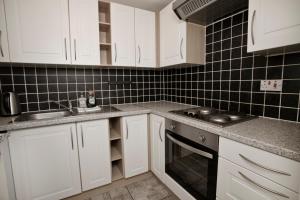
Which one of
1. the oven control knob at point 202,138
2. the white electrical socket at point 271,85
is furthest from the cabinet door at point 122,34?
the white electrical socket at point 271,85

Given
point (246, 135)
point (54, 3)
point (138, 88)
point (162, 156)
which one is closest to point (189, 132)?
point (246, 135)

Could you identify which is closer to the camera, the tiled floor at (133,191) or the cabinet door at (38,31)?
the cabinet door at (38,31)

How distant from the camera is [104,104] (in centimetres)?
204

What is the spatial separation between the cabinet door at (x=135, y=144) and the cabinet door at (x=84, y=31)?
0.77 meters

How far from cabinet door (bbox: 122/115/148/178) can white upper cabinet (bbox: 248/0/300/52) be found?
125 cm

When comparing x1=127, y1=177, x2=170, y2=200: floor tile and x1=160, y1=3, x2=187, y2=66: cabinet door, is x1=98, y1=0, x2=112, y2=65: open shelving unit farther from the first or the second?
x1=127, y1=177, x2=170, y2=200: floor tile

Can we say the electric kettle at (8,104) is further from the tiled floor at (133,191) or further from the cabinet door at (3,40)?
the tiled floor at (133,191)

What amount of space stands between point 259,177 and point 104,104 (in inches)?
69.9

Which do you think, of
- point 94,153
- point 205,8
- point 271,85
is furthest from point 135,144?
point 205,8

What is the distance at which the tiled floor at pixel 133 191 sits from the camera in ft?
5.05

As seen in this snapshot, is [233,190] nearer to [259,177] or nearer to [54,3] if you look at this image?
[259,177]

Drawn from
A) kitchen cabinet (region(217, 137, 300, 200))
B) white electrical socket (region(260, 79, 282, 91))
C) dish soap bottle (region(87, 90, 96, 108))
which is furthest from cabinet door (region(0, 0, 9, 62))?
white electrical socket (region(260, 79, 282, 91))

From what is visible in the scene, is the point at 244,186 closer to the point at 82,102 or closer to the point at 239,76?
the point at 239,76

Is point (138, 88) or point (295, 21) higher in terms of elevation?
point (295, 21)
